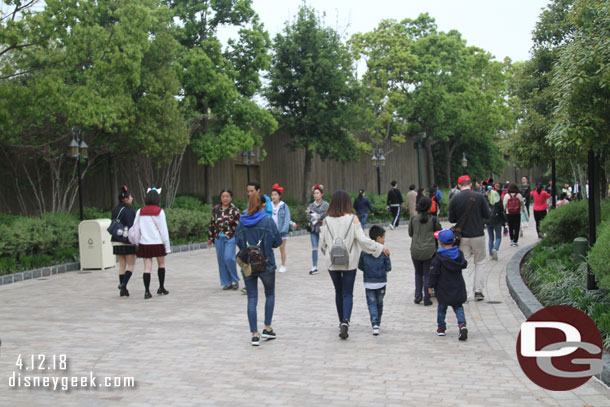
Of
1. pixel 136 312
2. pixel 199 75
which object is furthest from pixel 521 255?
pixel 199 75

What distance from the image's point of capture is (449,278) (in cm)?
692

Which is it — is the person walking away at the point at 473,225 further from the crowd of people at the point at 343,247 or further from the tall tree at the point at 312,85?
the tall tree at the point at 312,85

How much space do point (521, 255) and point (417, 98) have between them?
24.7m

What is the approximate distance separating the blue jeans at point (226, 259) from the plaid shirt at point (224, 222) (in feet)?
0.39

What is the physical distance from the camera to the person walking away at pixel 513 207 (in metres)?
15.7

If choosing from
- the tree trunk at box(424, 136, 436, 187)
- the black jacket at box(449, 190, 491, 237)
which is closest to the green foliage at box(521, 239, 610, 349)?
the black jacket at box(449, 190, 491, 237)

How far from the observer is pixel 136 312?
906cm

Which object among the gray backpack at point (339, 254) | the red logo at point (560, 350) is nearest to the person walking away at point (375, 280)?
the gray backpack at point (339, 254)

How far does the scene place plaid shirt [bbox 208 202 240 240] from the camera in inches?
414

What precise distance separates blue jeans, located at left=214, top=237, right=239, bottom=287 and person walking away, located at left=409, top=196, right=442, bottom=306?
3.05 meters

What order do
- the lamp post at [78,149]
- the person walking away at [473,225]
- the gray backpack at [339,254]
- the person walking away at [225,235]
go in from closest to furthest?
the gray backpack at [339,254] → the person walking away at [473,225] → the person walking away at [225,235] → the lamp post at [78,149]

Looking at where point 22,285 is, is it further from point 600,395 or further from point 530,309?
point 600,395

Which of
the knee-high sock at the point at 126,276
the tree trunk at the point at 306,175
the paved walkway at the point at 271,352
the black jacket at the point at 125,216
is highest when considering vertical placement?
the tree trunk at the point at 306,175

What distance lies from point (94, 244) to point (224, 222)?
5227 mm
